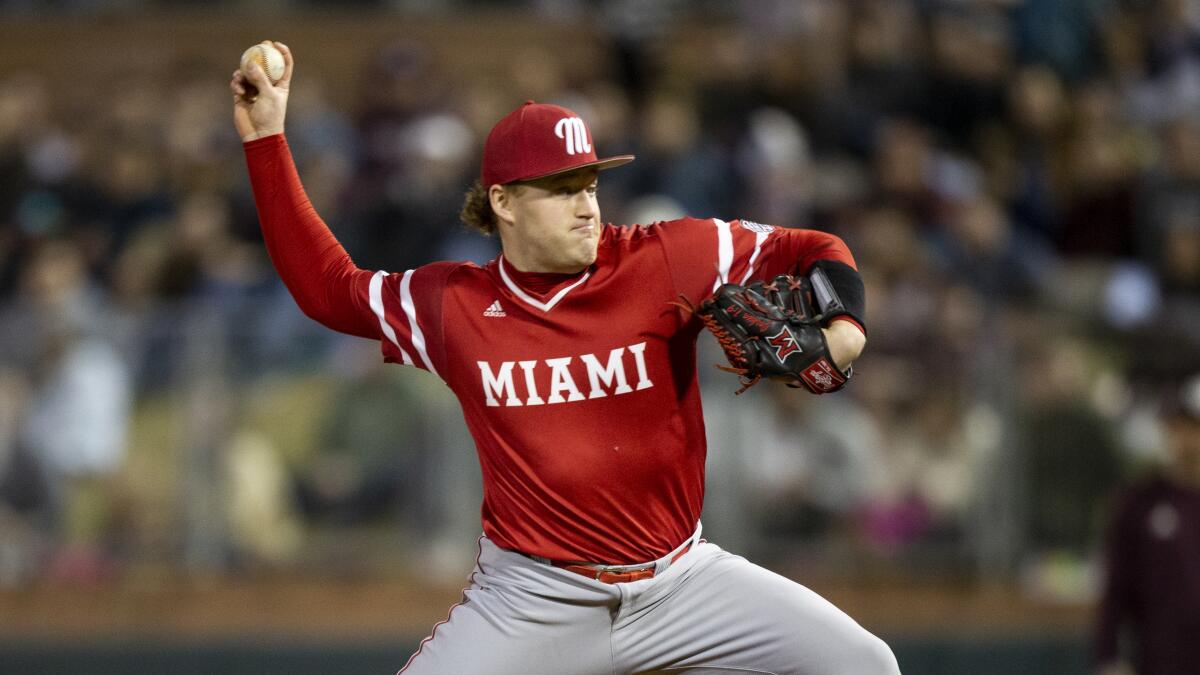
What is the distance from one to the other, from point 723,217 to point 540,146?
543 cm

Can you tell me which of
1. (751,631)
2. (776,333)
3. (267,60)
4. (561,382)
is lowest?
(751,631)

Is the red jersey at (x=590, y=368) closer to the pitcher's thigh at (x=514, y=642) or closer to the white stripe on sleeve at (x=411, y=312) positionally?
the white stripe on sleeve at (x=411, y=312)

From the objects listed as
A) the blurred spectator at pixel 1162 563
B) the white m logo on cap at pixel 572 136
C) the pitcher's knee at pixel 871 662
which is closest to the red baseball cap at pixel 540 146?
the white m logo on cap at pixel 572 136

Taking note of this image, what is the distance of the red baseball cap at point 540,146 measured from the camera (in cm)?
423

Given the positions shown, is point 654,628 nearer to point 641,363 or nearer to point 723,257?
point 641,363

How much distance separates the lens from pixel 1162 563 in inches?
253

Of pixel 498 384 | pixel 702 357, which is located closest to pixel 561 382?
pixel 498 384

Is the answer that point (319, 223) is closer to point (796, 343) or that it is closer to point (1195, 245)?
point (796, 343)

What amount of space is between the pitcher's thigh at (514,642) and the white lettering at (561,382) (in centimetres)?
56

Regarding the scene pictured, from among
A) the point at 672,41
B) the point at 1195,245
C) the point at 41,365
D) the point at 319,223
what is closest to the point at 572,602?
the point at 319,223

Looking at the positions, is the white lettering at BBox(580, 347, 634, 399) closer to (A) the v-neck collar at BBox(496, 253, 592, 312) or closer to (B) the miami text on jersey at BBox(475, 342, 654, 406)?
(B) the miami text on jersey at BBox(475, 342, 654, 406)

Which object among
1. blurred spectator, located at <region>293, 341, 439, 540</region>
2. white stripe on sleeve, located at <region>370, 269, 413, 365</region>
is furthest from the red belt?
blurred spectator, located at <region>293, 341, 439, 540</region>

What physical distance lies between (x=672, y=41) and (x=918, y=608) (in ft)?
16.2

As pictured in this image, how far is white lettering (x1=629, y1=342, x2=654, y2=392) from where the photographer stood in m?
4.27
